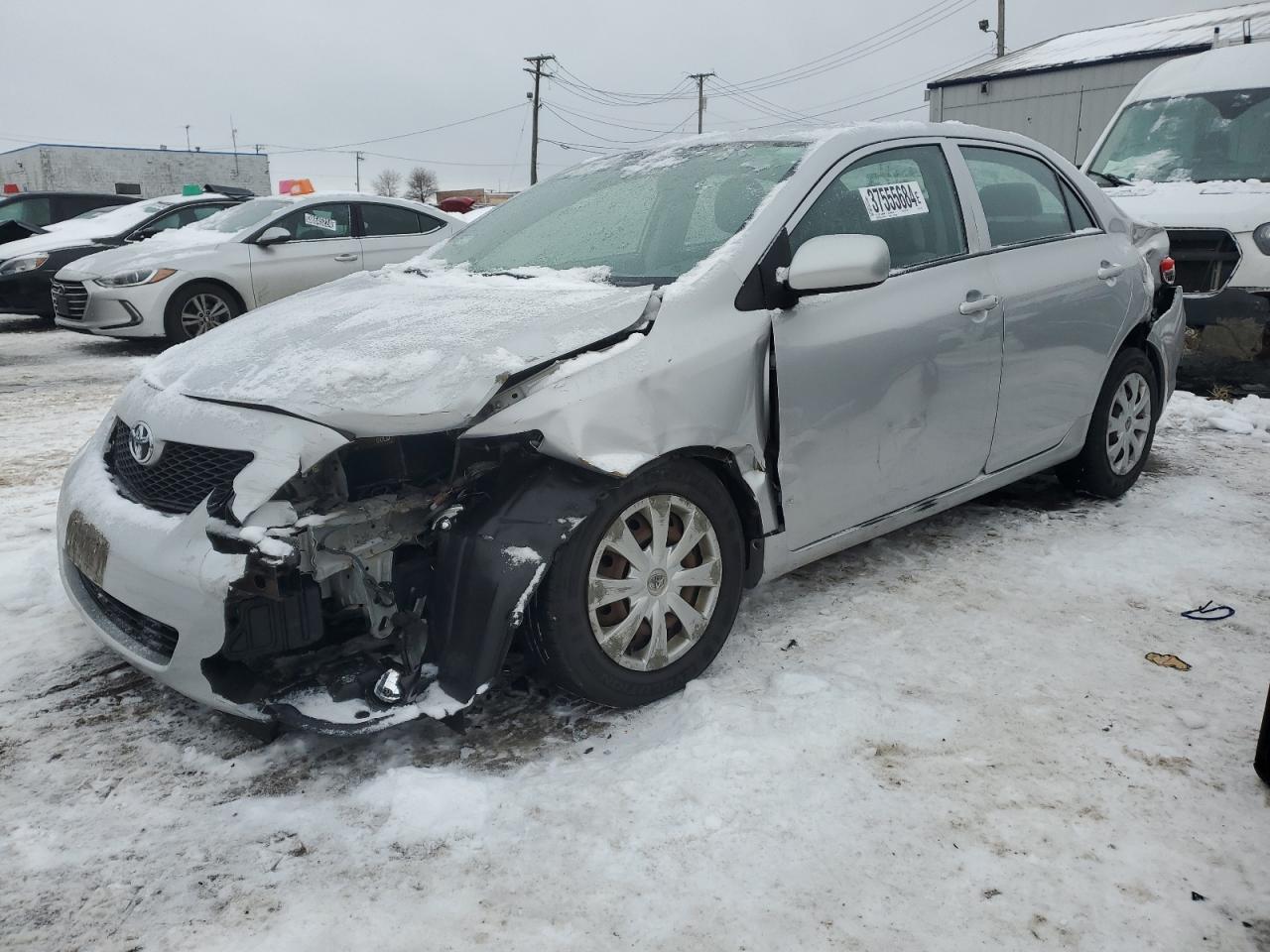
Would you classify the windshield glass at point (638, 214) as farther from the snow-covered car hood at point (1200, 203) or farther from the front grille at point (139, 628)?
the snow-covered car hood at point (1200, 203)

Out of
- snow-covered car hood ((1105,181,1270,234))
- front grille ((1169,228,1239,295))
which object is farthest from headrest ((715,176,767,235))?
front grille ((1169,228,1239,295))

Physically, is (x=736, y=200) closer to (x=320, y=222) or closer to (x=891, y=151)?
(x=891, y=151)

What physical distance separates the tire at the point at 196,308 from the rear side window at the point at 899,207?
7011 millimetres

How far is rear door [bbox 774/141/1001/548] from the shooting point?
300 cm

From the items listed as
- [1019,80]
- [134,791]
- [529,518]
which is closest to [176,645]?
[134,791]

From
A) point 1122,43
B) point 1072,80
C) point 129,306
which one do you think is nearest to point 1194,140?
point 129,306

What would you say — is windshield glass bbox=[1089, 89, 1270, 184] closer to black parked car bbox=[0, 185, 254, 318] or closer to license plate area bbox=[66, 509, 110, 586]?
license plate area bbox=[66, 509, 110, 586]

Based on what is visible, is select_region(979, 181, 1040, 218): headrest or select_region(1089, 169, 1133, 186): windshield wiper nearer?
select_region(979, 181, 1040, 218): headrest

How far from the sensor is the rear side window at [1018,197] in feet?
12.3

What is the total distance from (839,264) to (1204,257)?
5.56 metres

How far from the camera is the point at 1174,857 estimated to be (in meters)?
2.12

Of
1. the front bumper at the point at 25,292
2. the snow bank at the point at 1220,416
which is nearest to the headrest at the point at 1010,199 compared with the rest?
the snow bank at the point at 1220,416

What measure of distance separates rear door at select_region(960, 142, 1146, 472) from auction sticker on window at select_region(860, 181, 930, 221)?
1.11ft

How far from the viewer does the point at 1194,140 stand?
7.73 metres
